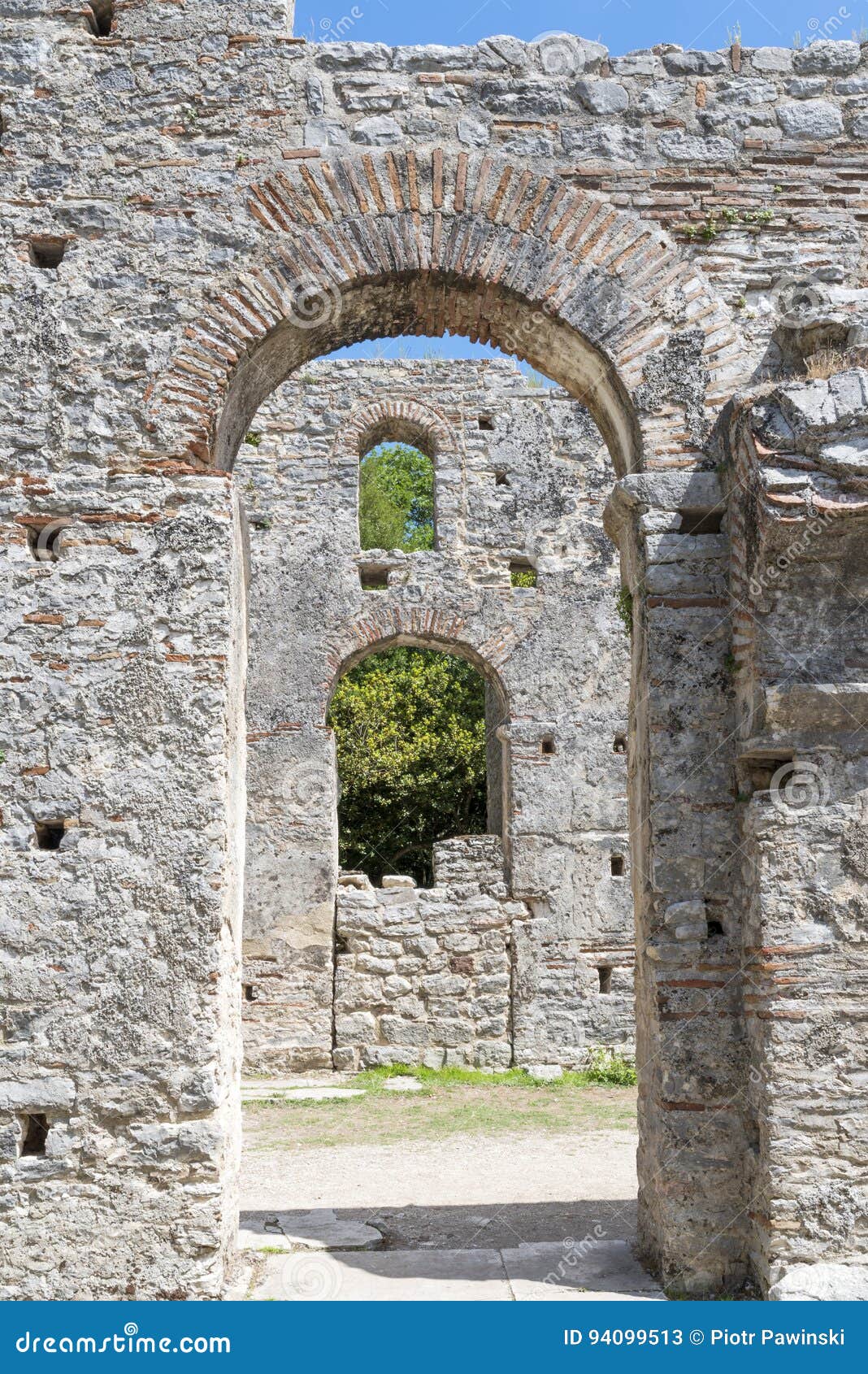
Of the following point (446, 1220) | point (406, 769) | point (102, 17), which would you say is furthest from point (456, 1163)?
point (406, 769)

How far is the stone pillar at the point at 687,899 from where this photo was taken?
15.6 ft

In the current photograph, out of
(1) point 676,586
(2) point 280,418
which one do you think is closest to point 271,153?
(1) point 676,586

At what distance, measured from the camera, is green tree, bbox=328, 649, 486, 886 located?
1817cm

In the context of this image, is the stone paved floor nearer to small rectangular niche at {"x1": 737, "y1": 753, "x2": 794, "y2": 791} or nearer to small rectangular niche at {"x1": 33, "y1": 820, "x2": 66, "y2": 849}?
small rectangular niche at {"x1": 33, "y1": 820, "x2": 66, "y2": 849}

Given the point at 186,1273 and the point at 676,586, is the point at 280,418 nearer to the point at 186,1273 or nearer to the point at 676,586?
the point at 676,586

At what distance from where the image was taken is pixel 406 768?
18.2 m

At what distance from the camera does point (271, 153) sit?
5.38 meters

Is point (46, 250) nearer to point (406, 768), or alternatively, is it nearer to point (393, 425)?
point (393, 425)

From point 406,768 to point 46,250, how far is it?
13.3 meters

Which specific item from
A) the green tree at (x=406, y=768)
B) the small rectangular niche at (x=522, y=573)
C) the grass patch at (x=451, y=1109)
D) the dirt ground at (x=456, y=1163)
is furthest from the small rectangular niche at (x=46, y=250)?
the green tree at (x=406, y=768)

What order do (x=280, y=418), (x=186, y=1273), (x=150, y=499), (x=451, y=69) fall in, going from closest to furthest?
(x=186, y=1273) < (x=150, y=499) < (x=451, y=69) < (x=280, y=418)

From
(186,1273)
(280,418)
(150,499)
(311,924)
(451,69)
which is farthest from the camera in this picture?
(280,418)

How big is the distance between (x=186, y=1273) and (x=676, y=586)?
341cm

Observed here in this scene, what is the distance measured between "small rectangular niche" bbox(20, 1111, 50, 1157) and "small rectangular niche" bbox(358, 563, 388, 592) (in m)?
7.42
